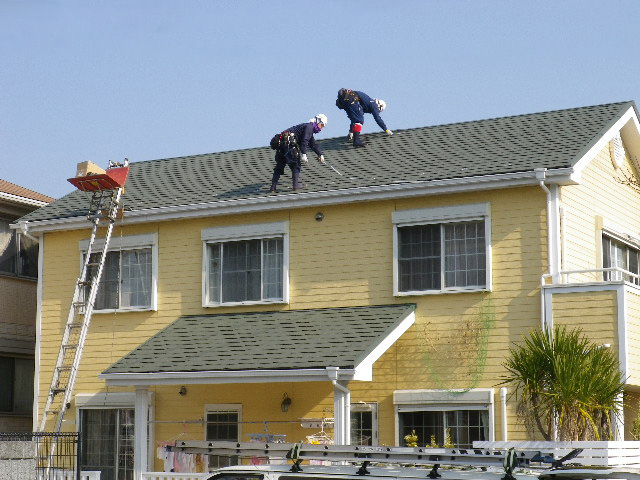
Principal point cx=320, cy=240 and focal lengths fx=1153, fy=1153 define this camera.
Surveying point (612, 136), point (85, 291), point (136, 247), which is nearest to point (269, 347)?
point (136, 247)

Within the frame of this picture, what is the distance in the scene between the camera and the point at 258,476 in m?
11.7

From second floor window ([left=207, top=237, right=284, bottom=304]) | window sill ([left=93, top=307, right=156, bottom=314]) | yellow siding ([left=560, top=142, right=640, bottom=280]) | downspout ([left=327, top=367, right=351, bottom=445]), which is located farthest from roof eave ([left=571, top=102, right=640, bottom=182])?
window sill ([left=93, top=307, right=156, bottom=314])

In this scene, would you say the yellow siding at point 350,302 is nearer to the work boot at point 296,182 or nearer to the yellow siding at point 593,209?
the work boot at point 296,182

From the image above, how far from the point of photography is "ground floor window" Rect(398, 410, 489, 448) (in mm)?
20953

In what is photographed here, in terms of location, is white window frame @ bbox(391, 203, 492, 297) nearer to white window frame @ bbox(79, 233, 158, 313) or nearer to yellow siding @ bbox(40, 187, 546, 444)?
yellow siding @ bbox(40, 187, 546, 444)

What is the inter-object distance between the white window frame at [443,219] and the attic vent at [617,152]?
418cm

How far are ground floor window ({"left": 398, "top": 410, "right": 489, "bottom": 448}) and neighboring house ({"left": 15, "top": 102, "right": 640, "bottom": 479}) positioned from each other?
0.03 metres

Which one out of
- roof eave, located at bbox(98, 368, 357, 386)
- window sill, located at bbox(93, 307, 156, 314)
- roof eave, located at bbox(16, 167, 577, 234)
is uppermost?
roof eave, located at bbox(16, 167, 577, 234)

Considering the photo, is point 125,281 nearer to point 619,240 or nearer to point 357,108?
point 357,108

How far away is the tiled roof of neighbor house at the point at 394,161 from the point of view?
22.1 m

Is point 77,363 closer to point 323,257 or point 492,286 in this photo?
point 323,257

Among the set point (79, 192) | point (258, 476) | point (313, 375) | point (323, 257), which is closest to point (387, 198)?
point (323, 257)

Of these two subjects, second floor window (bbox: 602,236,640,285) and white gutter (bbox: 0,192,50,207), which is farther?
white gutter (bbox: 0,192,50,207)

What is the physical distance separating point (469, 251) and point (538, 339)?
10.3ft
